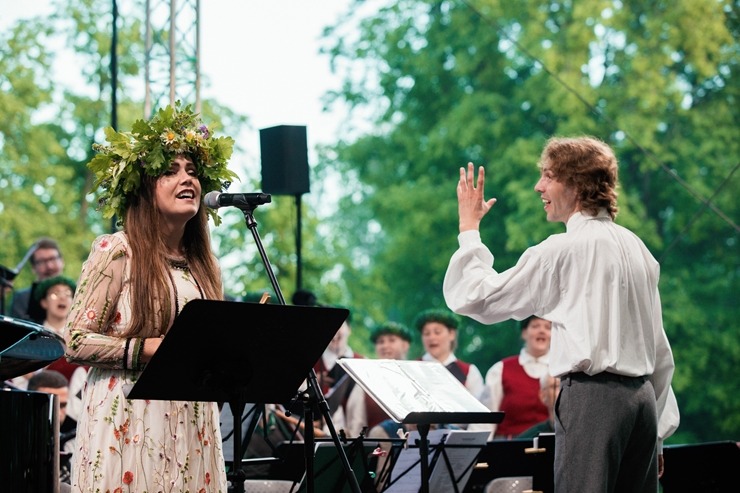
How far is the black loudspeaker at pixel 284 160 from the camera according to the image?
7660 mm

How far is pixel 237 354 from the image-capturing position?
3.13 m

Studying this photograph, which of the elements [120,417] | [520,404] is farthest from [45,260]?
[120,417]

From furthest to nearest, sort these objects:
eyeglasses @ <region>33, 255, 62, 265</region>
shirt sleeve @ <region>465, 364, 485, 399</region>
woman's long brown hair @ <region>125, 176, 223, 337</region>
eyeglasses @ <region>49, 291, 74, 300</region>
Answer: eyeglasses @ <region>33, 255, 62, 265</region>, shirt sleeve @ <region>465, 364, 485, 399</region>, eyeglasses @ <region>49, 291, 74, 300</region>, woman's long brown hair @ <region>125, 176, 223, 337</region>

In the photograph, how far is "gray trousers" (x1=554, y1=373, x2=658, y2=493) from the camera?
3.59 metres

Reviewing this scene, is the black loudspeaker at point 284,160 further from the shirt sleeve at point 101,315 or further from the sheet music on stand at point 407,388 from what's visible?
the shirt sleeve at point 101,315

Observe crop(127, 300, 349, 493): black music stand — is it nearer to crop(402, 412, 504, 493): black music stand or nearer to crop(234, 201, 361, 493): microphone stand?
crop(234, 201, 361, 493): microphone stand

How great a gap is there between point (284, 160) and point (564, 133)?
39.3 feet

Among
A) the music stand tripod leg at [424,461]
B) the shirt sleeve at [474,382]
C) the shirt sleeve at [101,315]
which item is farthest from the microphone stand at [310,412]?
the shirt sleeve at [474,382]

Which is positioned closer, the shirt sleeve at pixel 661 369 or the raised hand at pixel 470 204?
the shirt sleeve at pixel 661 369

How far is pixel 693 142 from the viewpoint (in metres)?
19.4

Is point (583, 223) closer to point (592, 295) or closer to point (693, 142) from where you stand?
point (592, 295)

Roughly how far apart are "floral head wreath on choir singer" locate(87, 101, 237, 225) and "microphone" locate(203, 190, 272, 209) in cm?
8

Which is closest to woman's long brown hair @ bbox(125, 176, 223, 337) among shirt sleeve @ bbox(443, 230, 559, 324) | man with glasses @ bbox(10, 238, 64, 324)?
shirt sleeve @ bbox(443, 230, 559, 324)

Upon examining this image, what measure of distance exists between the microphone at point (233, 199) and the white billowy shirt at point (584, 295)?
2.69 feet
